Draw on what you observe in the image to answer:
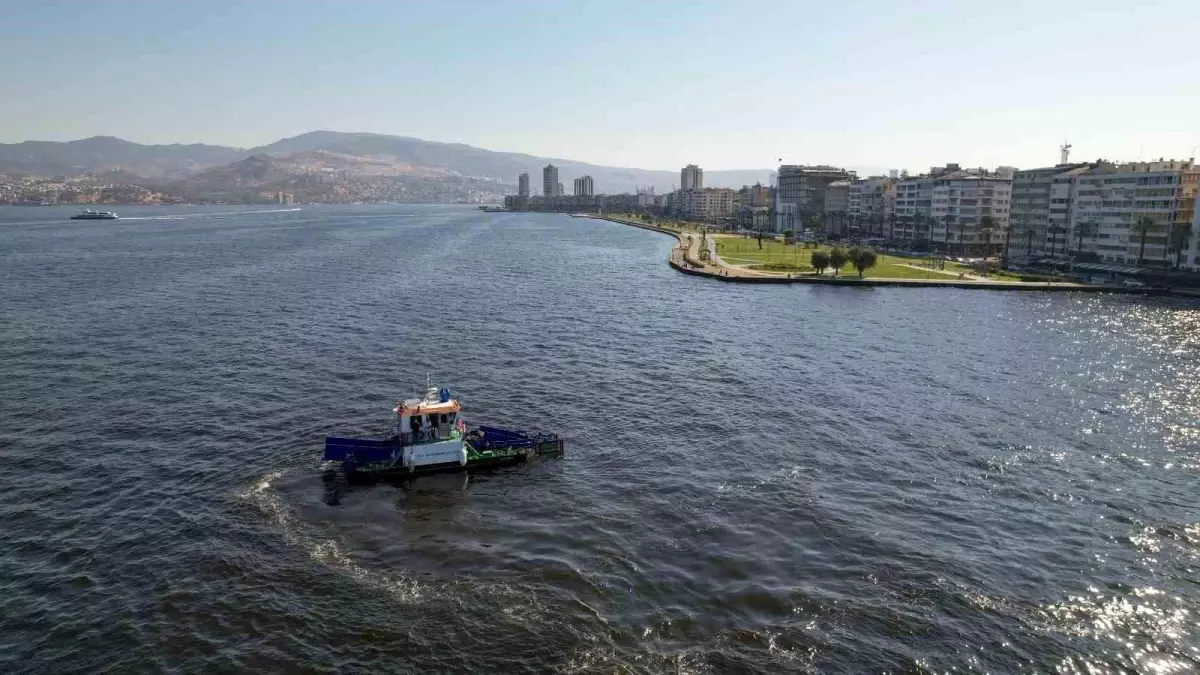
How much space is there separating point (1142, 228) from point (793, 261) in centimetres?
4861

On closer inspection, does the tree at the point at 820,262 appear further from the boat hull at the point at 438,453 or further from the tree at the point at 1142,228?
the boat hull at the point at 438,453

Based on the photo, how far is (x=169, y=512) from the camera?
30438 mm

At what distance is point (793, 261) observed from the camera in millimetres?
127062

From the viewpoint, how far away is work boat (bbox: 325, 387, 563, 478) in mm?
34562

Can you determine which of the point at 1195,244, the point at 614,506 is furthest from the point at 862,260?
the point at 614,506

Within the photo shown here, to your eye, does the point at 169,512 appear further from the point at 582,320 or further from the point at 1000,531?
the point at 582,320

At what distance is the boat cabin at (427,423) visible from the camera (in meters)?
35.7

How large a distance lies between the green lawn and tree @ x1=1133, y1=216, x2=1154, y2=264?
74.2 feet

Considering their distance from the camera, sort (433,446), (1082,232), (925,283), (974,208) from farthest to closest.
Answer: (974,208) → (1082,232) → (925,283) → (433,446)

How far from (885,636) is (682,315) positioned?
56.0 meters

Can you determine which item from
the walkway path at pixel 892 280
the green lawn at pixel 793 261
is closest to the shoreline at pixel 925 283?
the walkway path at pixel 892 280

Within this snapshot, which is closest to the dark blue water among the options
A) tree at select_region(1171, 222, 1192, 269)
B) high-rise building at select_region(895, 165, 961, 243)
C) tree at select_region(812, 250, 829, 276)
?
tree at select_region(812, 250, 829, 276)

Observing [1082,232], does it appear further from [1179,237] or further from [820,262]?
[820,262]

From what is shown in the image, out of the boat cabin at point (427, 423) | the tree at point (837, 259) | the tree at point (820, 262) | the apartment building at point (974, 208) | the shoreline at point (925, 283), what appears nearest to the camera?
the boat cabin at point (427, 423)
